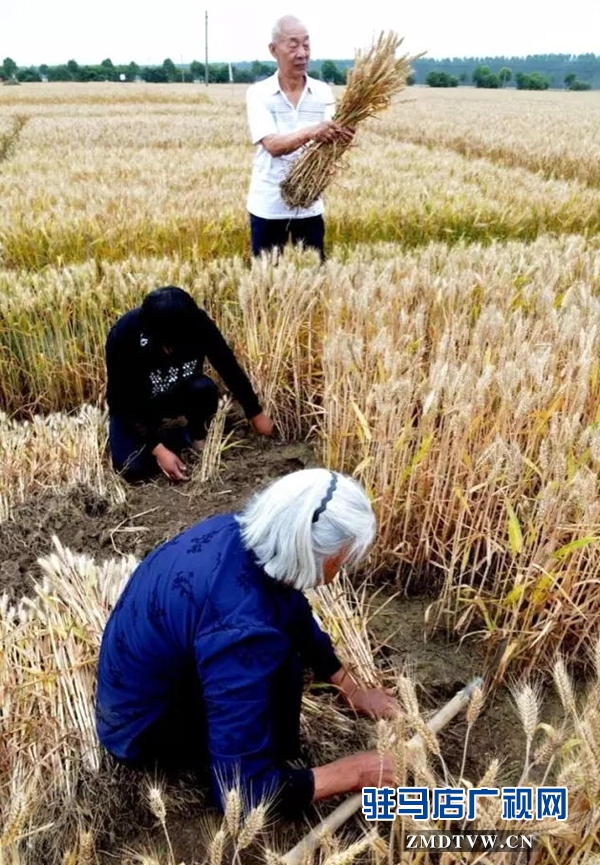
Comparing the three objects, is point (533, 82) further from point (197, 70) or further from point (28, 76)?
point (28, 76)

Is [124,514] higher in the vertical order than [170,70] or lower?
lower

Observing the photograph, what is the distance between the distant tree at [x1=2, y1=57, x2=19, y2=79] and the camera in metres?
70.7

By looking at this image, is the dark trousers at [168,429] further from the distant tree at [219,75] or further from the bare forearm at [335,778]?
the distant tree at [219,75]

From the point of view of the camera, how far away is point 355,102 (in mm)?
3736

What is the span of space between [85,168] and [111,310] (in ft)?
16.7

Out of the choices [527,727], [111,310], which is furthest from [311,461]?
[527,727]

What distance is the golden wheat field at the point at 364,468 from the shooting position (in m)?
1.44

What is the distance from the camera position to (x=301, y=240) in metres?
3.61

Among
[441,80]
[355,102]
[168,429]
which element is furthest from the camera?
[441,80]

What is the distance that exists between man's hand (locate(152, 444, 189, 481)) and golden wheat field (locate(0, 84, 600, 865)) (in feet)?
0.27

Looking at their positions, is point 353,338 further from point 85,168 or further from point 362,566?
point 85,168

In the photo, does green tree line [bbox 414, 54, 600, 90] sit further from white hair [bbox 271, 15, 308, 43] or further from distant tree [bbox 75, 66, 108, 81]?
white hair [bbox 271, 15, 308, 43]

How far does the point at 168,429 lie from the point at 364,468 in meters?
1.28

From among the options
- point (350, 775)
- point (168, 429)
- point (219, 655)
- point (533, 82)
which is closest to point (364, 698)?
point (350, 775)
